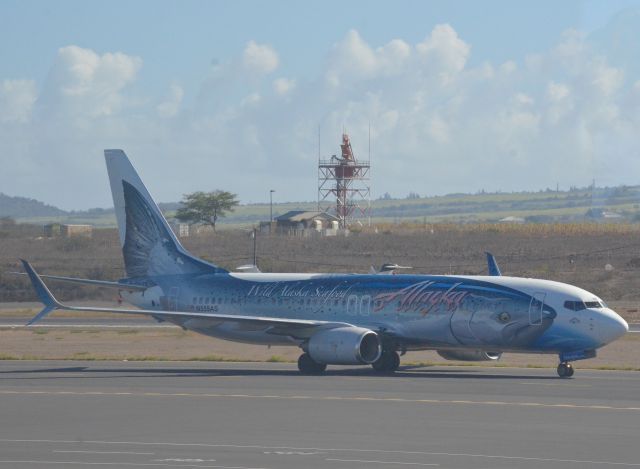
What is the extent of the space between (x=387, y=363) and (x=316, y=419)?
50.2ft

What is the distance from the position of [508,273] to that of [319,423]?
77.1 m

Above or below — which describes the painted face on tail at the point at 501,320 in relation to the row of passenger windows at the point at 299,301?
below

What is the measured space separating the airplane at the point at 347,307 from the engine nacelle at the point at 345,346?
42 millimetres

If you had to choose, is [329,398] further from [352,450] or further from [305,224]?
[305,224]

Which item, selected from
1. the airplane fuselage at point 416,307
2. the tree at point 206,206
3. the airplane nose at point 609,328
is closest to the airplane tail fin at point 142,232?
the airplane fuselage at point 416,307

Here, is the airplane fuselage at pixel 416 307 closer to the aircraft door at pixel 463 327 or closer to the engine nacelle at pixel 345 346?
the aircraft door at pixel 463 327

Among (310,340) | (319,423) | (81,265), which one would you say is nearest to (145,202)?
(310,340)

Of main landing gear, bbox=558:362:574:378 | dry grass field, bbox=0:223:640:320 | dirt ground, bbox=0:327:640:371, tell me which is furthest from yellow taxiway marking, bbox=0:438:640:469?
dry grass field, bbox=0:223:640:320

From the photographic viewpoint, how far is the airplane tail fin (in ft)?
154

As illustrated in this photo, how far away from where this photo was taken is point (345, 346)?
40.0 m

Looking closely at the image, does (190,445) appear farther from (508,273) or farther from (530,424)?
(508,273)

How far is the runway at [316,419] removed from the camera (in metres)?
20.6

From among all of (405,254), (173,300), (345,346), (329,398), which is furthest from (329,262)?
(329,398)

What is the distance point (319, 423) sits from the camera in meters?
25.6
